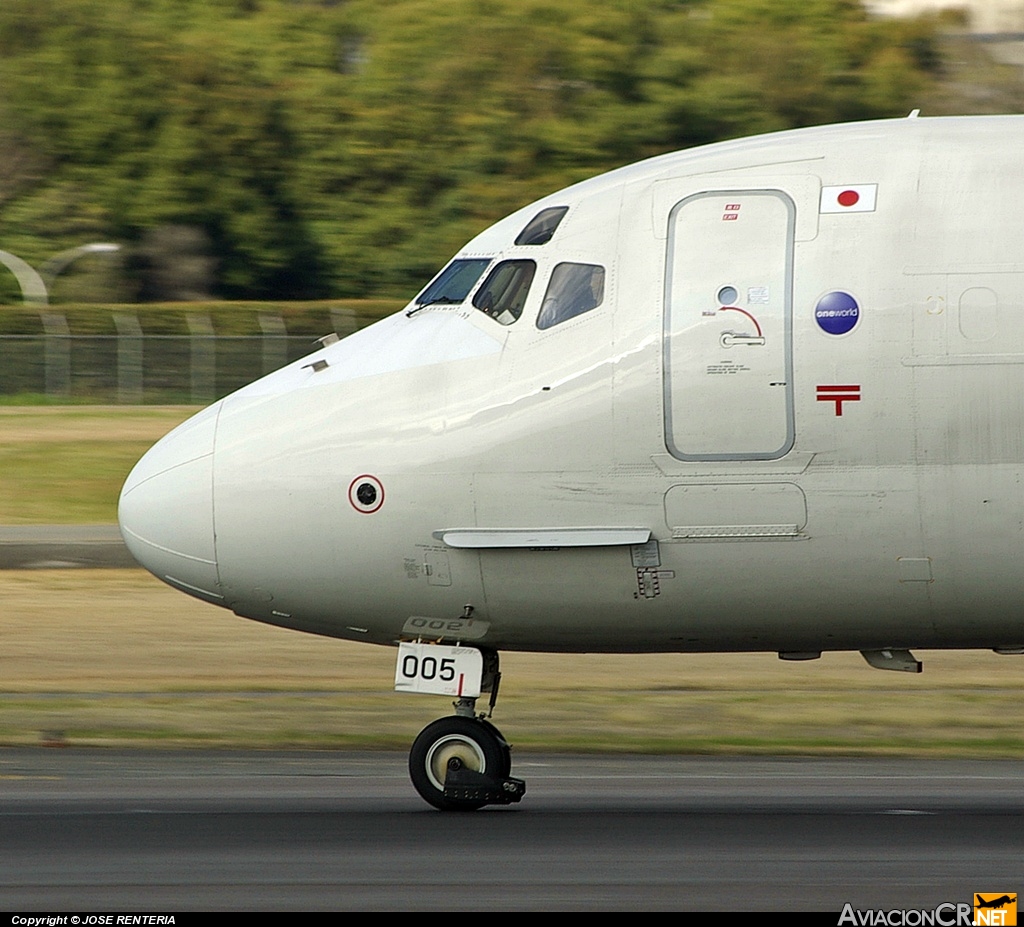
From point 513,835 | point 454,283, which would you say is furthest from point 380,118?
point 513,835

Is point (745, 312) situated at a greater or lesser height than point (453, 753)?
greater

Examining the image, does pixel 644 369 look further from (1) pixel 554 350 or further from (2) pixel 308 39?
(2) pixel 308 39

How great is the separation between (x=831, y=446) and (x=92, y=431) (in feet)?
82.5

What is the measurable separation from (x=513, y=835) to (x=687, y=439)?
225cm

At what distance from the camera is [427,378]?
9.23 m

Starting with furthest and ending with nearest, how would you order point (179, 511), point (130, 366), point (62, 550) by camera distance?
point (130, 366) → point (62, 550) → point (179, 511)

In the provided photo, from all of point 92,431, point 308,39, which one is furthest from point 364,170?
point 92,431

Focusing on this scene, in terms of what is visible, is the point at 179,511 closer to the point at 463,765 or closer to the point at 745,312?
the point at 463,765

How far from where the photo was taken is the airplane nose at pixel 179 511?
931 cm

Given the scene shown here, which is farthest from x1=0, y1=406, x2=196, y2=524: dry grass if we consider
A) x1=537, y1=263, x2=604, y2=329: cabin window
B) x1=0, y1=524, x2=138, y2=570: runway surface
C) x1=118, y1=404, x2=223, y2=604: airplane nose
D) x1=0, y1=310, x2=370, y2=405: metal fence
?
x1=537, y1=263, x2=604, y2=329: cabin window

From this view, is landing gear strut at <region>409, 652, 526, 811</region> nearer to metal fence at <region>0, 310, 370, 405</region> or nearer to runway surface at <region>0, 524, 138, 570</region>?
runway surface at <region>0, 524, 138, 570</region>

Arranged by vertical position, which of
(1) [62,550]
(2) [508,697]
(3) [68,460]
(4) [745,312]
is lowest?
(2) [508,697]

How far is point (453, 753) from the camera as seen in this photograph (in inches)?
379

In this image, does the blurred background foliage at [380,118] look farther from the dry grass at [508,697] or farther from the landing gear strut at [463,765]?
the landing gear strut at [463,765]
